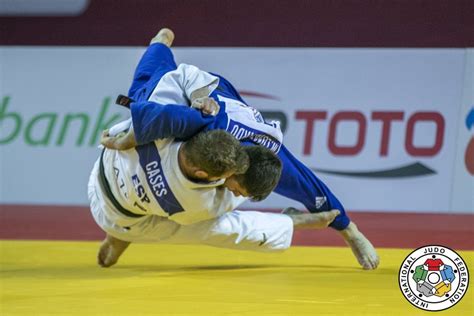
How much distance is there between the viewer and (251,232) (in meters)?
4.99

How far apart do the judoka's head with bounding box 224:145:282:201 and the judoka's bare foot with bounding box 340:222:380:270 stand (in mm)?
799

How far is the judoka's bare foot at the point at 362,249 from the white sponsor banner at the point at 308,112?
297 cm

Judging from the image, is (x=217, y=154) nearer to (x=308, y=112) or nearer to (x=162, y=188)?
(x=162, y=188)

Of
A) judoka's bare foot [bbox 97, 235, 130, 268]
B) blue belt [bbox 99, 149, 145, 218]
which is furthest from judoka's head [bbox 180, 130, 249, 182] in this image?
judoka's bare foot [bbox 97, 235, 130, 268]

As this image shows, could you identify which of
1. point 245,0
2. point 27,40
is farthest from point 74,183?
point 245,0

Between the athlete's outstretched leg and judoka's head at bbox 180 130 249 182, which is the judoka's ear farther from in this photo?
the athlete's outstretched leg

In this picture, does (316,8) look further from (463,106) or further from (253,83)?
(463,106)

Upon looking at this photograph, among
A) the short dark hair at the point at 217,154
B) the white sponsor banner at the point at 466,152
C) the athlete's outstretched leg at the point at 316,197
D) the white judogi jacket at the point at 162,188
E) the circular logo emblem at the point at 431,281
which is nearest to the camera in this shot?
the circular logo emblem at the point at 431,281

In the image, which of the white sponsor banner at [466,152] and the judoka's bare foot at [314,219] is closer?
the judoka's bare foot at [314,219]

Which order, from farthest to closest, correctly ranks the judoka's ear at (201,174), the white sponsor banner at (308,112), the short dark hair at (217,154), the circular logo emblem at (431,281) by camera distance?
1. the white sponsor banner at (308,112)
2. the judoka's ear at (201,174)
3. the short dark hair at (217,154)
4. the circular logo emblem at (431,281)

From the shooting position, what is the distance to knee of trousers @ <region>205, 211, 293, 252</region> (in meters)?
4.96

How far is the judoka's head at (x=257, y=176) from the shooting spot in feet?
14.7

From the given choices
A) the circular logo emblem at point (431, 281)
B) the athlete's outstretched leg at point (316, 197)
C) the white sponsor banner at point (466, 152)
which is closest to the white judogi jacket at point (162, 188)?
the athlete's outstretched leg at point (316, 197)

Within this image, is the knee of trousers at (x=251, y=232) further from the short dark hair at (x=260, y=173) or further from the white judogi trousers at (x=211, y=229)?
the short dark hair at (x=260, y=173)
